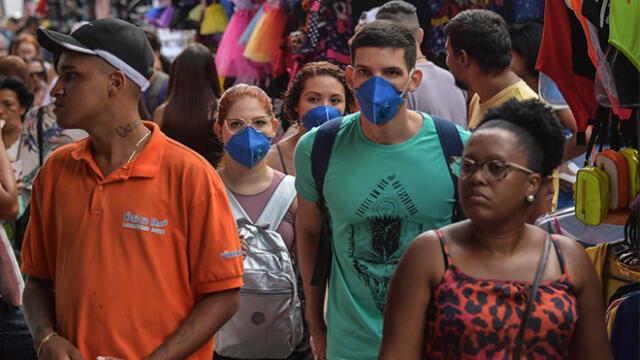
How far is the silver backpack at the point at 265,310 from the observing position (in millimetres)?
4125

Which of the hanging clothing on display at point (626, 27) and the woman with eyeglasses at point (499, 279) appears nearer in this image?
the woman with eyeglasses at point (499, 279)

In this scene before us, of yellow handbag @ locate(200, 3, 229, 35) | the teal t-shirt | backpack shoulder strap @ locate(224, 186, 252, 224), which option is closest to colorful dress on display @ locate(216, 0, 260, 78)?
yellow handbag @ locate(200, 3, 229, 35)

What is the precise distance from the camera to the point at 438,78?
5656mm

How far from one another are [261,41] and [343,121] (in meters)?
5.43

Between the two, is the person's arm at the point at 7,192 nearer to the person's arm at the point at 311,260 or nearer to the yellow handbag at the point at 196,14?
the person's arm at the point at 311,260

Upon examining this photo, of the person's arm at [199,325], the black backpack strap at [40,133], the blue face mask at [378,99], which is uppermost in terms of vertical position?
the blue face mask at [378,99]

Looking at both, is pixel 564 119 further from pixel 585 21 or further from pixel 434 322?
pixel 434 322

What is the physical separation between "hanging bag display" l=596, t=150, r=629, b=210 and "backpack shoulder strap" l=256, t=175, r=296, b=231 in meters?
1.59

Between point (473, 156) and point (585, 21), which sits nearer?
point (473, 156)

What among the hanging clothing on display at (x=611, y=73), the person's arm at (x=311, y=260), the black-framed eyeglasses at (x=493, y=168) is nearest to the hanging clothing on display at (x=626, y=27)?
the hanging clothing on display at (x=611, y=73)

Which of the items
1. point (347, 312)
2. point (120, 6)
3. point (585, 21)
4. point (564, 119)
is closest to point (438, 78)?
point (564, 119)

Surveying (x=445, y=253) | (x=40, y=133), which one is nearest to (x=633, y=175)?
(x=445, y=253)

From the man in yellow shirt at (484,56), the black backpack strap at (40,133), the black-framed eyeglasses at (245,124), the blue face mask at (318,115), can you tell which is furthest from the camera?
the black backpack strap at (40,133)

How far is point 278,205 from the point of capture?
443 centimetres
